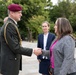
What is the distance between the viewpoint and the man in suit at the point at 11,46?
4.32 metres

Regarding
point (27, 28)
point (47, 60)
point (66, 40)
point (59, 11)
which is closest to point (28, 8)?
point (27, 28)

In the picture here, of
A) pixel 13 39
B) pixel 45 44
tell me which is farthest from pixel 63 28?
pixel 45 44

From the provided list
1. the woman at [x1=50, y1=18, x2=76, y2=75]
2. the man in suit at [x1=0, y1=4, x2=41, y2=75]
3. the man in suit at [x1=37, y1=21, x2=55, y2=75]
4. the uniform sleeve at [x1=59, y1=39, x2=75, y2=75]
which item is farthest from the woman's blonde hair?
the man in suit at [x1=37, y1=21, x2=55, y2=75]

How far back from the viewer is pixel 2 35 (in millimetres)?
4387

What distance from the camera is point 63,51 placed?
393 centimetres

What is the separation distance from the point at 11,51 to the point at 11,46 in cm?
10

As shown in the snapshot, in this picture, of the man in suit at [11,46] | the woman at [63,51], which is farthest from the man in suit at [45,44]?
the woman at [63,51]

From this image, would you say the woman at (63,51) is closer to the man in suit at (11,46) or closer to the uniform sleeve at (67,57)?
the uniform sleeve at (67,57)

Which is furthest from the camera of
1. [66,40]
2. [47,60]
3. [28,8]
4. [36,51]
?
[28,8]

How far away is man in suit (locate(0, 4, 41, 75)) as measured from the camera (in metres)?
4.32

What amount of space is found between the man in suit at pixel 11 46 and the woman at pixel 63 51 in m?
0.61

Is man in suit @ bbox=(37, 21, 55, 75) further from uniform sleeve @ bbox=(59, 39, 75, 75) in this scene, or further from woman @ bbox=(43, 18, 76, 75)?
uniform sleeve @ bbox=(59, 39, 75, 75)

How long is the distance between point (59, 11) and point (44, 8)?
2.73 metres

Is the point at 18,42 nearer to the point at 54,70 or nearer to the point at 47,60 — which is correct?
the point at 54,70
